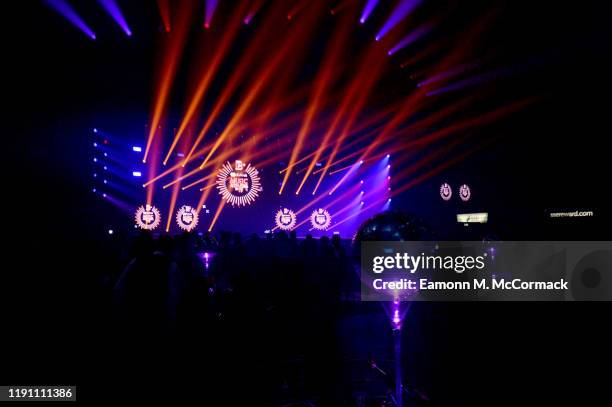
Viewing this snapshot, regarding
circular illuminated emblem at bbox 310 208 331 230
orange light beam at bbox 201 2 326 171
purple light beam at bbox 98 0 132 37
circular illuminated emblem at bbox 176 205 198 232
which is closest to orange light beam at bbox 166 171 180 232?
circular illuminated emblem at bbox 176 205 198 232

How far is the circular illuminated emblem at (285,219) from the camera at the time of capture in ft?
47.2

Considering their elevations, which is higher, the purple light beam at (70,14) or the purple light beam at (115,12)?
the purple light beam at (115,12)

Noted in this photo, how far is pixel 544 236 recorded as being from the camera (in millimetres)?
7859

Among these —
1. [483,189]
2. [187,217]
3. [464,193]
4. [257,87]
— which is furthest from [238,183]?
[483,189]

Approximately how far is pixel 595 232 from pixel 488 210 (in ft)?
12.2

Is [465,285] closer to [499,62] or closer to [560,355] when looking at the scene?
[560,355]

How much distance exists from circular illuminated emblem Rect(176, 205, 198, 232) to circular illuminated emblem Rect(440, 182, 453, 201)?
30.0ft

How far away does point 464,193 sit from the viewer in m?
11.4

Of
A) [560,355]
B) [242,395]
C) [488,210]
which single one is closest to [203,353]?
[242,395]

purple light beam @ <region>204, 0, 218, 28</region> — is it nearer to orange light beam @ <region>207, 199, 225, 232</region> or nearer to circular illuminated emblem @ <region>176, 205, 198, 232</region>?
circular illuminated emblem @ <region>176, 205, 198, 232</region>

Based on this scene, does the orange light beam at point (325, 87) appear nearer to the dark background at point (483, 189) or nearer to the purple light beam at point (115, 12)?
the dark background at point (483, 189)

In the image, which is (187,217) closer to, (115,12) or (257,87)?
(257,87)

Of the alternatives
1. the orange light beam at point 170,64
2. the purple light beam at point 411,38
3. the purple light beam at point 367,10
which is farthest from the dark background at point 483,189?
the purple light beam at point 367,10

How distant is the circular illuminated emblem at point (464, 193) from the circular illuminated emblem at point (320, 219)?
5787mm
